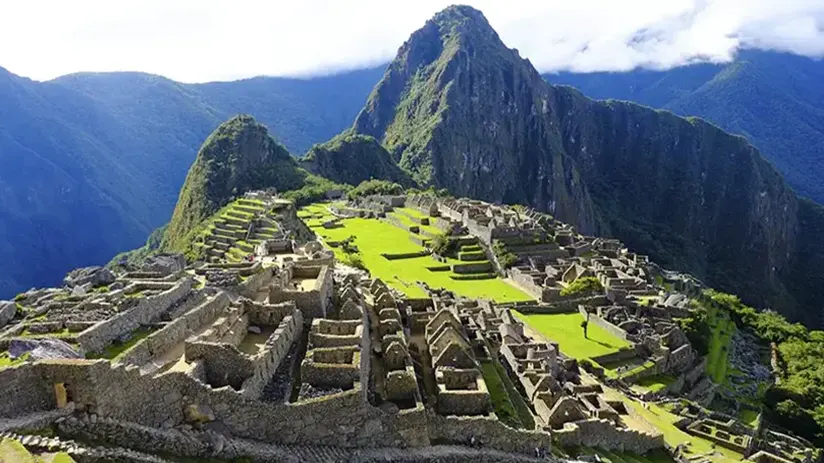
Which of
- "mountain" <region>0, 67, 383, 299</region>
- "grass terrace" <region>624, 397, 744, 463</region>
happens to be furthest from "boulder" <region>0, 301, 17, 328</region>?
"mountain" <region>0, 67, 383, 299</region>

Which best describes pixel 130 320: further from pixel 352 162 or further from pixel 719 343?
pixel 352 162

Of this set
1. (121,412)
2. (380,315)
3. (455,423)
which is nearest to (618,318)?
(380,315)

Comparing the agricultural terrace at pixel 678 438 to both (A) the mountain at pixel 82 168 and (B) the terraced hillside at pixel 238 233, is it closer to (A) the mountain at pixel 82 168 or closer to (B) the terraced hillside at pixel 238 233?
(B) the terraced hillside at pixel 238 233

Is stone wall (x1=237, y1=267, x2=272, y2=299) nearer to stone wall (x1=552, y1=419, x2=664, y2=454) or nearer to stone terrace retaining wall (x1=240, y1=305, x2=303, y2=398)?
stone terrace retaining wall (x1=240, y1=305, x2=303, y2=398)

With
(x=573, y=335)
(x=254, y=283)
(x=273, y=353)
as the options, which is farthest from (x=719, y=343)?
(x=273, y=353)

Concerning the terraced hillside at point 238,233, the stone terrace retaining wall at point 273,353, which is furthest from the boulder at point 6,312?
the terraced hillside at point 238,233

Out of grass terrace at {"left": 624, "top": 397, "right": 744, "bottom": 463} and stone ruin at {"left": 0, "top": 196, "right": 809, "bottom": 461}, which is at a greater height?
stone ruin at {"left": 0, "top": 196, "right": 809, "bottom": 461}
